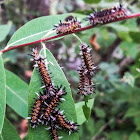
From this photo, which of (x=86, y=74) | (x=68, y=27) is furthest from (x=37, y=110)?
(x=68, y=27)

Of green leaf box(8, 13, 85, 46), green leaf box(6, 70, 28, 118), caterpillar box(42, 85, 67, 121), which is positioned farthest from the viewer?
green leaf box(6, 70, 28, 118)

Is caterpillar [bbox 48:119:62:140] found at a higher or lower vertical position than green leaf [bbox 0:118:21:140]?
higher

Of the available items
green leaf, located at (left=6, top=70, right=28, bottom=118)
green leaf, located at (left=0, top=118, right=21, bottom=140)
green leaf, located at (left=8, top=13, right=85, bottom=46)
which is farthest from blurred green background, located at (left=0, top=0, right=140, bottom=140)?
green leaf, located at (left=0, top=118, right=21, bottom=140)

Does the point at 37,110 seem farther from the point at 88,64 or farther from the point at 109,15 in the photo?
the point at 109,15

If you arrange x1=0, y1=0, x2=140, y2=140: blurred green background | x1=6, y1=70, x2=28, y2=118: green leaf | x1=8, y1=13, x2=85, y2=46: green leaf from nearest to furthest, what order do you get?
x1=8, y1=13, x2=85, y2=46: green leaf < x1=6, y1=70, x2=28, y2=118: green leaf < x1=0, y1=0, x2=140, y2=140: blurred green background

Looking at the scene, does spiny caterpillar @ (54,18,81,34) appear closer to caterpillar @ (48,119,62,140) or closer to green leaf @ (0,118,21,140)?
caterpillar @ (48,119,62,140)

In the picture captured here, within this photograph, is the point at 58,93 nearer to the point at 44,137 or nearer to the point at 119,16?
the point at 44,137
